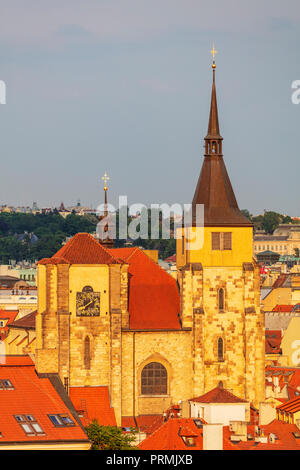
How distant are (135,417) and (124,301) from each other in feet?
20.6

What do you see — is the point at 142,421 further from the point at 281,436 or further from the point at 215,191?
the point at 281,436

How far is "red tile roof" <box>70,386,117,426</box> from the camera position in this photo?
87.5 meters

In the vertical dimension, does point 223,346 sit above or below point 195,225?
below

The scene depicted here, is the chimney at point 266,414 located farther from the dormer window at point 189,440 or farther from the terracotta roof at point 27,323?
the terracotta roof at point 27,323

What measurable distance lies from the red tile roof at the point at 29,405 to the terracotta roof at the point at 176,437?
138 inches

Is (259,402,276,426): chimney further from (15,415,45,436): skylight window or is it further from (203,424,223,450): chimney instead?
(15,415,45,436): skylight window

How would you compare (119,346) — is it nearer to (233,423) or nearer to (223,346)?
(223,346)

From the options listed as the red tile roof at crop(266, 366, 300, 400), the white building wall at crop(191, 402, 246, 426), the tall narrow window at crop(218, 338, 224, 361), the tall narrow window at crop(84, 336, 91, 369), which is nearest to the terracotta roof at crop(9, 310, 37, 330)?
the red tile roof at crop(266, 366, 300, 400)

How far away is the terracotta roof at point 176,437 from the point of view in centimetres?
6812

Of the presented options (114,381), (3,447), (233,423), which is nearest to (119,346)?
(114,381)

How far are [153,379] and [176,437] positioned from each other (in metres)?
23.8

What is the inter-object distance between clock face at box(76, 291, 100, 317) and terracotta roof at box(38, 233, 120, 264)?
5.84 feet

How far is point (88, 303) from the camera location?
92062 mm

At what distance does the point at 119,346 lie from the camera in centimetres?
9194
